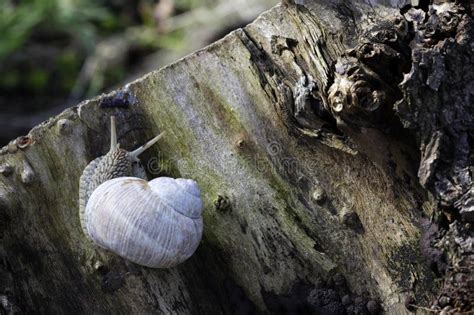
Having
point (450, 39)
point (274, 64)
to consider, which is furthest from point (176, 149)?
point (450, 39)

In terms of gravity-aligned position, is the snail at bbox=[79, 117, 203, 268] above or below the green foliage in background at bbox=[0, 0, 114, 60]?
below

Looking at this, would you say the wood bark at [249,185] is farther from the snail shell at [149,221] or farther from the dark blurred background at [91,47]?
Answer: the dark blurred background at [91,47]

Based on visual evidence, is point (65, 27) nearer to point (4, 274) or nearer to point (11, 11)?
point (11, 11)

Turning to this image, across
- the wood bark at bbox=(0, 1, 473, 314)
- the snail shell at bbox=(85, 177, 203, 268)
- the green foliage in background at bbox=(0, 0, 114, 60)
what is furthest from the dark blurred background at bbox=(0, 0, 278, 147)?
the snail shell at bbox=(85, 177, 203, 268)

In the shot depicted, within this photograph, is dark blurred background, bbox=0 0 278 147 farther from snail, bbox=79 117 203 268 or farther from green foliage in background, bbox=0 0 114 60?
snail, bbox=79 117 203 268

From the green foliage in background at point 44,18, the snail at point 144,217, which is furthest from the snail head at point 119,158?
the green foliage in background at point 44,18
